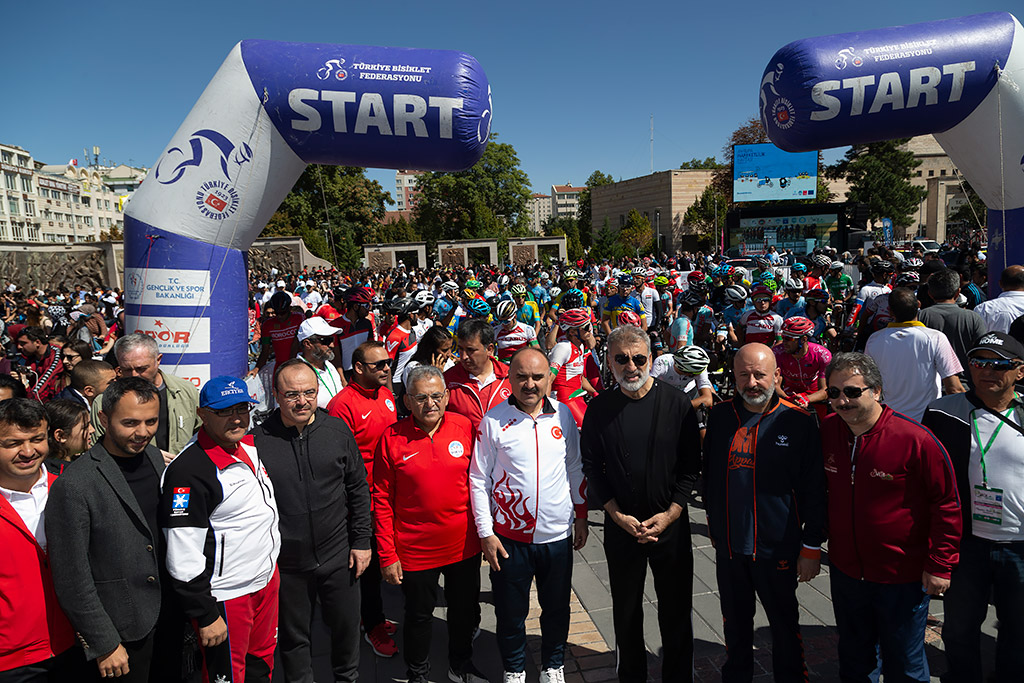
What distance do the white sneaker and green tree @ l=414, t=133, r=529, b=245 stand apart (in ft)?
163

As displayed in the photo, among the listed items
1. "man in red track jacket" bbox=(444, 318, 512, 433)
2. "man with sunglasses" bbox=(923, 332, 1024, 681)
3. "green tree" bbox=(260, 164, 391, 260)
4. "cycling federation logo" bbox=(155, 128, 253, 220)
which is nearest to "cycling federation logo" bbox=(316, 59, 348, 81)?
"cycling federation logo" bbox=(155, 128, 253, 220)

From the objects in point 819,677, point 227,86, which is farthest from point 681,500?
point 227,86

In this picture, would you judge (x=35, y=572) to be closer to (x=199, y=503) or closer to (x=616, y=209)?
(x=199, y=503)

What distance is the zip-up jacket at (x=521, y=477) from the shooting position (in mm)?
3012

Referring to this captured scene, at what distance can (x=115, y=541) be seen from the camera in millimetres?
2418

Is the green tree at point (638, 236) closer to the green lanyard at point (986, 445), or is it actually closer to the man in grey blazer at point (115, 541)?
the green lanyard at point (986, 445)

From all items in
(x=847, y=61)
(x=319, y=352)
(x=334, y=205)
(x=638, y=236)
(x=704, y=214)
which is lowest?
(x=319, y=352)

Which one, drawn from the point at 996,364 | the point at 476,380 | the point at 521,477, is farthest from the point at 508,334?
the point at 996,364

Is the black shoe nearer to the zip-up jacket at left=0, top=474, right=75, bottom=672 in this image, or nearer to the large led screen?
the zip-up jacket at left=0, top=474, right=75, bottom=672

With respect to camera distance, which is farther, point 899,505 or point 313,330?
point 313,330

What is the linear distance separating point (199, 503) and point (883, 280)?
27.2 ft

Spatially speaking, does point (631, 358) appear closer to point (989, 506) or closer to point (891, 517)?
point (891, 517)

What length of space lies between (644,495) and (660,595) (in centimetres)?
55

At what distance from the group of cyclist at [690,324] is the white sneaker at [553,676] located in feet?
5.43
